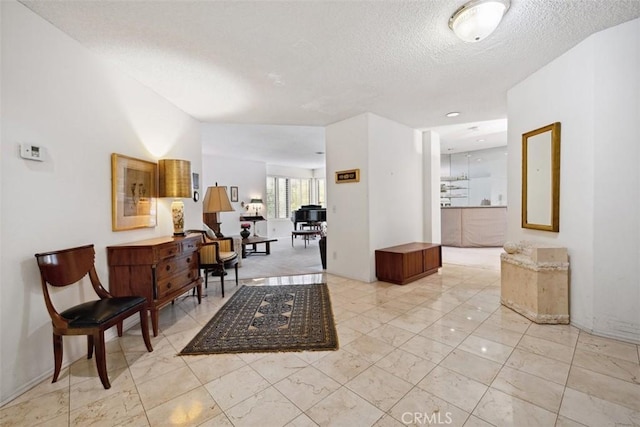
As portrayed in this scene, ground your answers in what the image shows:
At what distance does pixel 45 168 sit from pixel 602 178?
14.9 ft

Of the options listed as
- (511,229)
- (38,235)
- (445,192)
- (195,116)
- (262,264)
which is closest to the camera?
(38,235)

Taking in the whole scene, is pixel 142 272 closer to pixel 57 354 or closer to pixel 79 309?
pixel 79 309

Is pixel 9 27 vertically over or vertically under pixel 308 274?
over

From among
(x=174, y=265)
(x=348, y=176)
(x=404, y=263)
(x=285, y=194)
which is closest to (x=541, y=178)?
(x=404, y=263)

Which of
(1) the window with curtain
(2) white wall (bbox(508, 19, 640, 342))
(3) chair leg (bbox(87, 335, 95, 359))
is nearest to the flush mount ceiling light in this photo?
(2) white wall (bbox(508, 19, 640, 342))

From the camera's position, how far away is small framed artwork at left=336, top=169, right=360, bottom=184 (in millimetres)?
4281

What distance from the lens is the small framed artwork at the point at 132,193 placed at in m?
2.62

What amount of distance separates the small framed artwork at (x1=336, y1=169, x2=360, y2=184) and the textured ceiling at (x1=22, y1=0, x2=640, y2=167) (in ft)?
3.59

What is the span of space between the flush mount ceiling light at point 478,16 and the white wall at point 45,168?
10.1ft

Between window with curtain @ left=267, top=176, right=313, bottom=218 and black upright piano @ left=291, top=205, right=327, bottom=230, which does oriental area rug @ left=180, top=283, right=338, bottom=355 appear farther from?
window with curtain @ left=267, top=176, right=313, bottom=218

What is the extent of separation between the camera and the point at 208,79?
9.62 feet

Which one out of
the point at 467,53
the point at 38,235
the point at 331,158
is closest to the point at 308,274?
the point at 331,158

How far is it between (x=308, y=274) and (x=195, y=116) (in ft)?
10.4

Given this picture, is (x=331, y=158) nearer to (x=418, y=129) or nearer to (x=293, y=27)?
(x=418, y=129)
